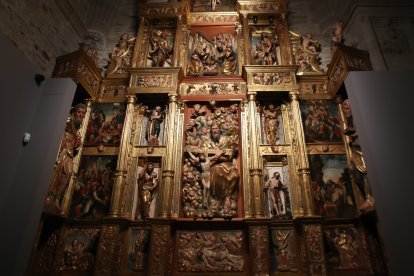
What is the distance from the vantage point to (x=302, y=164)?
6.93 meters

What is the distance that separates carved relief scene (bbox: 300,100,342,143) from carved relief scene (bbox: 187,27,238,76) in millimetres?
2154

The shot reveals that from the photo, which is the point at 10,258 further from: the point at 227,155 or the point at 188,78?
the point at 188,78

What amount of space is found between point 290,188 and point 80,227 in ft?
14.7

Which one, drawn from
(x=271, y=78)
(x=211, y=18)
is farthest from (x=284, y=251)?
(x=211, y=18)

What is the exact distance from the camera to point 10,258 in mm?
4484

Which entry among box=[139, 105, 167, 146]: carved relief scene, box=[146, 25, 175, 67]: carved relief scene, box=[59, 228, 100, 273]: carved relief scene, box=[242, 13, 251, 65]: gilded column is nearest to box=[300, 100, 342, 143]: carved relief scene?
box=[242, 13, 251, 65]: gilded column

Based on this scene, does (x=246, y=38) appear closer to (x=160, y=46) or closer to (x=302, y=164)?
(x=160, y=46)

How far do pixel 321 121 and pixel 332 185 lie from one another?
1553mm

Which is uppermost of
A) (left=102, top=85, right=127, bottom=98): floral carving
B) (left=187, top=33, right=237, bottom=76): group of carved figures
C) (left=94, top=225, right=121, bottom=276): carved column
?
(left=187, top=33, right=237, bottom=76): group of carved figures

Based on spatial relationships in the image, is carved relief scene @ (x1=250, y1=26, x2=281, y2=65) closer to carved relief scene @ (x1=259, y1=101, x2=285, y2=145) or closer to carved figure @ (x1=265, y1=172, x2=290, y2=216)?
carved relief scene @ (x1=259, y1=101, x2=285, y2=145)

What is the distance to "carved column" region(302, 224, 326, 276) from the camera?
19.6ft

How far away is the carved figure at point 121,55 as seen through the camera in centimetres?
869

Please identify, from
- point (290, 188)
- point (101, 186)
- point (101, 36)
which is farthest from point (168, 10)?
A: point (290, 188)

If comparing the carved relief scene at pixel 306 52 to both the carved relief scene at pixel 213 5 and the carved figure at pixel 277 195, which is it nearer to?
the carved relief scene at pixel 213 5
